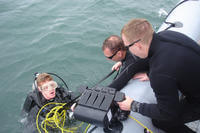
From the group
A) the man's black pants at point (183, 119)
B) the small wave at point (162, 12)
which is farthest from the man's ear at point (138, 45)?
the small wave at point (162, 12)

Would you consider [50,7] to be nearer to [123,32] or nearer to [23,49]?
[23,49]

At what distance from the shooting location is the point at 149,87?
91.4 inches

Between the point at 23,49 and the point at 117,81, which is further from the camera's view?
the point at 23,49

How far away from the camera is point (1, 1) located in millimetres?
8094

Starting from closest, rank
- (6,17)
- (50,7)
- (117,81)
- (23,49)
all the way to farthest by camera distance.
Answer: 1. (117,81)
2. (23,49)
3. (6,17)
4. (50,7)

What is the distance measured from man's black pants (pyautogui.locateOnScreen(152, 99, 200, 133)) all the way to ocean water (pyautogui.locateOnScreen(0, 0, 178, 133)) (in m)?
2.41

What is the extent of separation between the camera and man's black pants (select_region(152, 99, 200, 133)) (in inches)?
69.7

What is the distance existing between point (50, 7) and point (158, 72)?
705cm

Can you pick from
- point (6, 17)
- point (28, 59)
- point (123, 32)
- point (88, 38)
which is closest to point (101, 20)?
point (88, 38)

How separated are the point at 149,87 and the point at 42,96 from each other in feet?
5.81

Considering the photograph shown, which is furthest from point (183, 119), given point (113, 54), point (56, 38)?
point (56, 38)

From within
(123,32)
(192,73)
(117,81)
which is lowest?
(117,81)

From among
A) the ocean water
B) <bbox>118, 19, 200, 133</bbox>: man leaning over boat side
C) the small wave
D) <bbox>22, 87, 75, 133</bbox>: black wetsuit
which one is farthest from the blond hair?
the small wave

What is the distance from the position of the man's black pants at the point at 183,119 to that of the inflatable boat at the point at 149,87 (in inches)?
4.3
